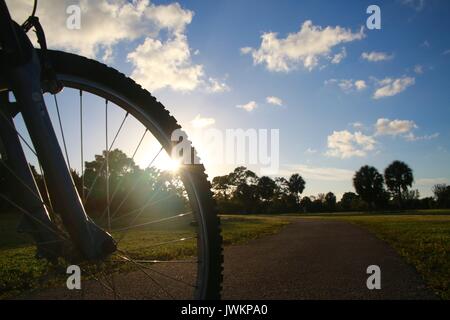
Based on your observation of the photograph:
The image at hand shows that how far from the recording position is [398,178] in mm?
147125

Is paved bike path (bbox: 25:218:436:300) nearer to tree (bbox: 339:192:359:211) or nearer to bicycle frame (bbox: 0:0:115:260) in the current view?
A: bicycle frame (bbox: 0:0:115:260)

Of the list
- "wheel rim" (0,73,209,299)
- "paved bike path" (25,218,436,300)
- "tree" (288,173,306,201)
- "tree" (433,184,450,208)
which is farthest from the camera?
"tree" (288,173,306,201)

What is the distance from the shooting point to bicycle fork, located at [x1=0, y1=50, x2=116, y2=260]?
7.57 ft

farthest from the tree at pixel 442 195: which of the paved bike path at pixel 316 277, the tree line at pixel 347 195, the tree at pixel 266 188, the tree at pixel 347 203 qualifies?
the paved bike path at pixel 316 277

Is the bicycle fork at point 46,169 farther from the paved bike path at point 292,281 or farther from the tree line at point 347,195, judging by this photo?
the tree line at point 347,195

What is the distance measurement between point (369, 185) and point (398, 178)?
41.7ft

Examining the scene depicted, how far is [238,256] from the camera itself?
8250 mm

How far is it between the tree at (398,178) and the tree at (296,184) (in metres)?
43.8

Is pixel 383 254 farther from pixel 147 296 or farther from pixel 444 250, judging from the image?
pixel 147 296

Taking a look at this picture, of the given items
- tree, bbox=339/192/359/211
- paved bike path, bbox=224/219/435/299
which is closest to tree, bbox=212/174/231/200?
tree, bbox=339/192/359/211

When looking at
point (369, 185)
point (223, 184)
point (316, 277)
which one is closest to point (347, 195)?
point (369, 185)

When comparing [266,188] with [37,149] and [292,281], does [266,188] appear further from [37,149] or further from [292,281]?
[37,149]

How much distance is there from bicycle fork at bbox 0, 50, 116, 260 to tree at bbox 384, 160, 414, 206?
156 m
